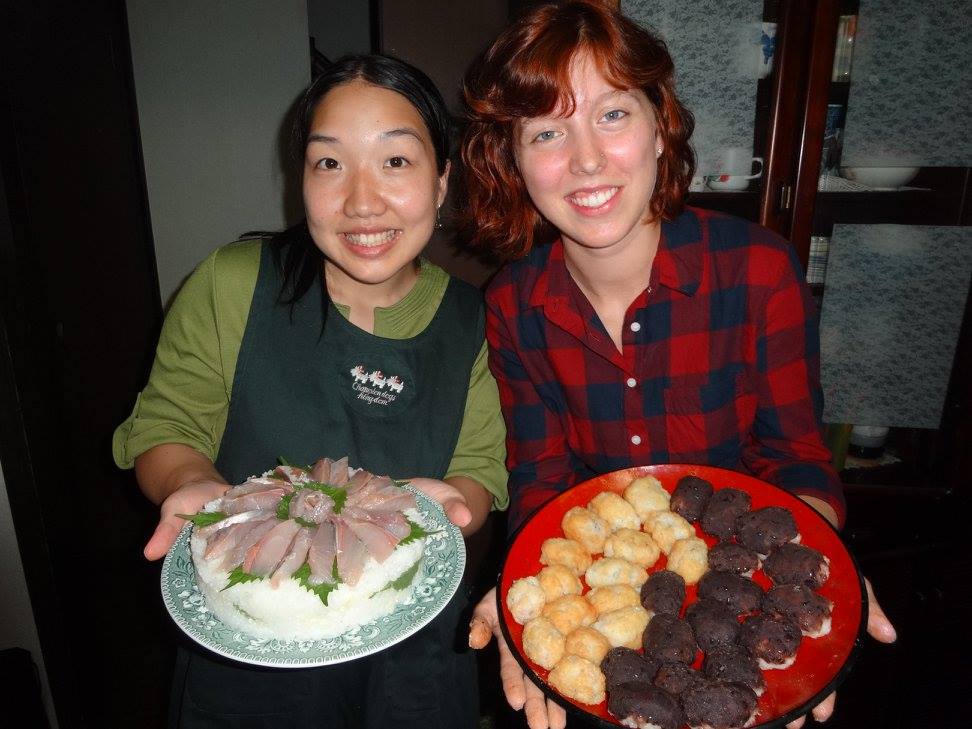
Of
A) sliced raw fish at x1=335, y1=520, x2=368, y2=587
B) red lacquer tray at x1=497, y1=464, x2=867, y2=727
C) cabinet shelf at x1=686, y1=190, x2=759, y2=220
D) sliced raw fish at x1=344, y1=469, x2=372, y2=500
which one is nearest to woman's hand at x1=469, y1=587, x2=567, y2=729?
red lacquer tray at x1=497, y1=464, x2=867, y2=727

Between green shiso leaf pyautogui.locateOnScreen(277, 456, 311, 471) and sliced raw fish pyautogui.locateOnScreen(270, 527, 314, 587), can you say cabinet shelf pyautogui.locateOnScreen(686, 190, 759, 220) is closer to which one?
green shiso leaf pyautogui.locateOnScreen(277, 456, 311, 471)

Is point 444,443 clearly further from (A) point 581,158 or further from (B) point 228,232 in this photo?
(B) point 228,232

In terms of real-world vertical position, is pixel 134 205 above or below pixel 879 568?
above

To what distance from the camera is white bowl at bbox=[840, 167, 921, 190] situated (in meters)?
2.81

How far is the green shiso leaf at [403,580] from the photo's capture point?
138 centimetres

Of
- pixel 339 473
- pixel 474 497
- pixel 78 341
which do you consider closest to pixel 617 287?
pixel 474 497

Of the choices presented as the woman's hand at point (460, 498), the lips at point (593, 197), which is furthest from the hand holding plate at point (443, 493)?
→ the lips at point (593, 197)

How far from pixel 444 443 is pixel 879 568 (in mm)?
2642

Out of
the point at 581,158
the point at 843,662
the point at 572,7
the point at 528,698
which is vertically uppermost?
the point at 572,7

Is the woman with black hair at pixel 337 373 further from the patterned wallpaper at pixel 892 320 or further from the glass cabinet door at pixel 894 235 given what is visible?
the patterned wallpaper at pixel 892 320

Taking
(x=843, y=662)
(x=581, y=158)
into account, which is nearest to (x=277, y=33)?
(x=581, y=158)

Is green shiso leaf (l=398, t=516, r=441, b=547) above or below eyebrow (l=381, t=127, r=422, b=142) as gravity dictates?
below

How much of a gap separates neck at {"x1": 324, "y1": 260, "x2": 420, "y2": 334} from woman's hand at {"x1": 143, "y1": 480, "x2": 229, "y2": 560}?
1.92 ft

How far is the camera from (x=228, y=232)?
12.9ft
